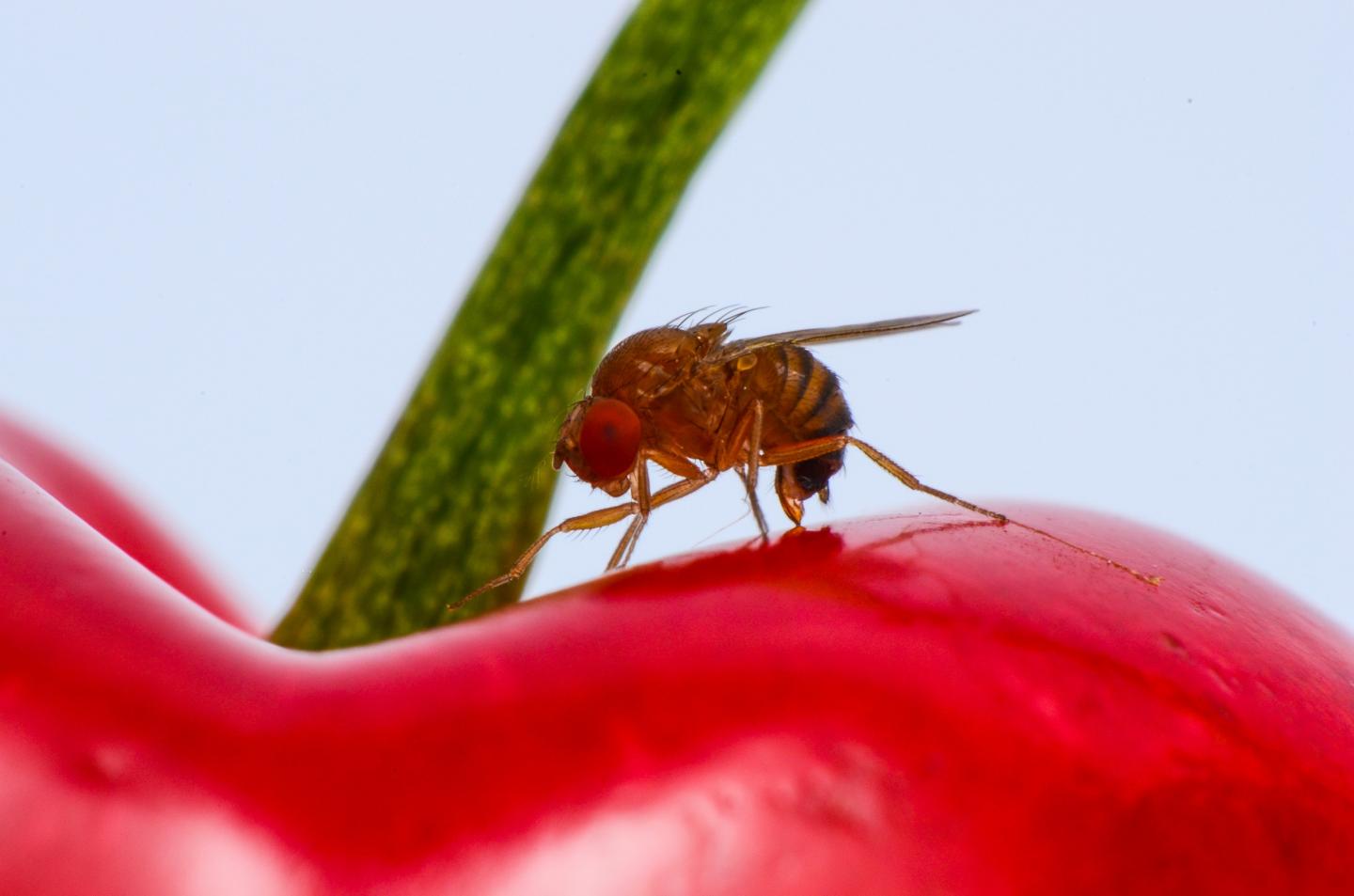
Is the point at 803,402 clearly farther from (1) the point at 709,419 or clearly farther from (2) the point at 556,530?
(2) the point at 556,530

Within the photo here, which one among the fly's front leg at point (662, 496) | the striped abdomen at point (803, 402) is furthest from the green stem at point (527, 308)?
the striped abdomen at point (803, 402)

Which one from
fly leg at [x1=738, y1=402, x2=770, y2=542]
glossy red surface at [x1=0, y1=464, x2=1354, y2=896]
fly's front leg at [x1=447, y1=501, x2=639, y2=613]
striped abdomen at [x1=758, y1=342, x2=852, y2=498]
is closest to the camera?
glossy red surface at [x1=0, y1=464, x2=1354, y2=896]

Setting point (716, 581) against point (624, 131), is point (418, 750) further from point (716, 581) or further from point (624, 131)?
point (624, 131)

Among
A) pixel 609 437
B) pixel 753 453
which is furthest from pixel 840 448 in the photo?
pixel 609 437

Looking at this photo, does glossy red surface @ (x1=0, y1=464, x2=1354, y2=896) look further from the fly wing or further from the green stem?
the fly wing

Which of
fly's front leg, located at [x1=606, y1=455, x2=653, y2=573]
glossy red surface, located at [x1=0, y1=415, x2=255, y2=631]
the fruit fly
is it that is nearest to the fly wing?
the fruit fly

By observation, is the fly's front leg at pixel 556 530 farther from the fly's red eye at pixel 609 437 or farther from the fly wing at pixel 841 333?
the fly wing at pixel 841 333

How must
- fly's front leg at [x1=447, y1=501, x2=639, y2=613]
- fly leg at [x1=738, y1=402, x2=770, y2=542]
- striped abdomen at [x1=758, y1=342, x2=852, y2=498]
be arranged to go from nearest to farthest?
fly's front leg at [x1=447, y1=501, x2=639, y2=613]
fly leg at [x1=738, y1=402, x2=770, y2=542]
striped abdomen at [x1=758, y1=342, x2=852, y2=498]
